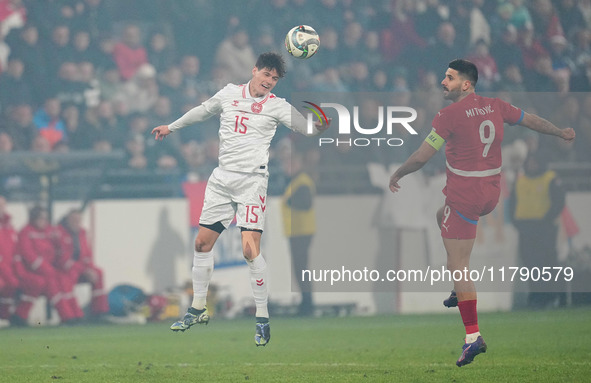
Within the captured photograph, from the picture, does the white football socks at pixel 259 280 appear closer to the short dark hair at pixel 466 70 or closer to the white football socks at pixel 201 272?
the white football socks at pixel 201 272

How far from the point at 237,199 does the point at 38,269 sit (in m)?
5.46

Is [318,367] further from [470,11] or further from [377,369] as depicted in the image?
[470,11]

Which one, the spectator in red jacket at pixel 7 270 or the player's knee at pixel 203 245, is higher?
the player's knee at pixel 203 245

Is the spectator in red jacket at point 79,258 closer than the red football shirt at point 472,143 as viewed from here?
No

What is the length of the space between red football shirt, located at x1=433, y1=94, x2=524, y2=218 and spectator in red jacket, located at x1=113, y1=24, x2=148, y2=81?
811 cm

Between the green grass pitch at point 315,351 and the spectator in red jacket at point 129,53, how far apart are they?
14.2 feet

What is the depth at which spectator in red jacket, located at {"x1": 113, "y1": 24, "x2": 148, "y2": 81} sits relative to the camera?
640 inches

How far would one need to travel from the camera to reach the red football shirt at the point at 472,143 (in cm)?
916

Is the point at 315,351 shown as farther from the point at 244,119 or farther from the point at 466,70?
the point at 466,70

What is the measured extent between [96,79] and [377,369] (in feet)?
27.0

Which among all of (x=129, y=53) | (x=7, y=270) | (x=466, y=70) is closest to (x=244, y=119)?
(x=466, y=70)

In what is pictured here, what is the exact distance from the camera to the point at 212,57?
55.0 ft

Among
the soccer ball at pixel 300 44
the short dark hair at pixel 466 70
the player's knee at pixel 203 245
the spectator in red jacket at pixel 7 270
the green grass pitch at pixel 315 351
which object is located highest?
the soccer ball at pixel 300 44

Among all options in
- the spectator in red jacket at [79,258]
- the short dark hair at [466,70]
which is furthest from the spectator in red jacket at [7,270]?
the short dark hair at [466,70]
